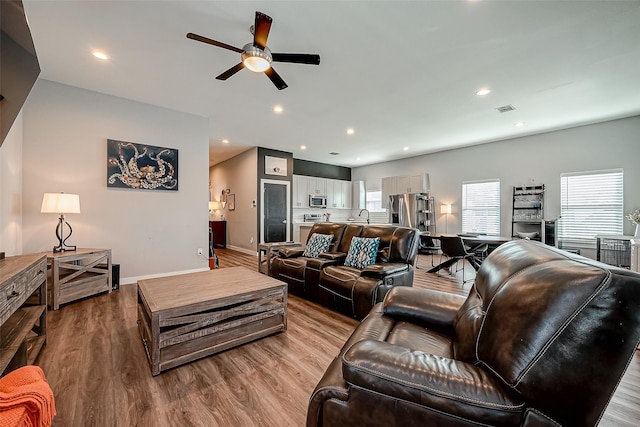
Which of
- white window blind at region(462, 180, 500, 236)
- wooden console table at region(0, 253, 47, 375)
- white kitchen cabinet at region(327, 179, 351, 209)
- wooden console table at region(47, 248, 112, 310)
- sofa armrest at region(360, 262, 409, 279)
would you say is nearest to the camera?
wooden console table at region(0, 253, 47, 375)

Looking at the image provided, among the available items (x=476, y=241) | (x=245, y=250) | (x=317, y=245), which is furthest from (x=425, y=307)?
(x=245, y=250)

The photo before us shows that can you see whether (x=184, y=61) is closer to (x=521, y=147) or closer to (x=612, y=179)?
(x=521, y=147)

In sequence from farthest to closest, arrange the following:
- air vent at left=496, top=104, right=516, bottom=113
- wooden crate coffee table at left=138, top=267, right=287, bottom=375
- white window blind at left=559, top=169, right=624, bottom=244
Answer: white window blind at left=559, top=169, right=624, bottom=244, air vent at left=496, top=104, right=516, bottom=113, wooden crate coffee table at left=138, top=267, right=287, bottom=375

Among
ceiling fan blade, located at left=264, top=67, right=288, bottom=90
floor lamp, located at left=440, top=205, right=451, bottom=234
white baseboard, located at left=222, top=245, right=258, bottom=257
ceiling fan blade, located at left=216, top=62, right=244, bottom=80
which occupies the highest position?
ceiling fan blade, located at left=216, top=62, right=244, bottom=80

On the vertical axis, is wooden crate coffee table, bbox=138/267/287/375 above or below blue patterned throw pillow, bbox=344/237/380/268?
below

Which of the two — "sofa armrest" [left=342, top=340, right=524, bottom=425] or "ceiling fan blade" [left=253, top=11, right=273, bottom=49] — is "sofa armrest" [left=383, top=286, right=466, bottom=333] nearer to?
"sofa armrest" [left=342, top=340, right=524, bottom=425]

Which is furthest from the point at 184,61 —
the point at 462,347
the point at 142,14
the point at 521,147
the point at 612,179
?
the point at 612,179

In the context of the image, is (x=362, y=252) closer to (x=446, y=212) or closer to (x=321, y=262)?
(x=321, y=262)

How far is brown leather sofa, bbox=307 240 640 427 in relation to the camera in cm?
72

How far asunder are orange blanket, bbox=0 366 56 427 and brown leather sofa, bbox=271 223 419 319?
2.20m

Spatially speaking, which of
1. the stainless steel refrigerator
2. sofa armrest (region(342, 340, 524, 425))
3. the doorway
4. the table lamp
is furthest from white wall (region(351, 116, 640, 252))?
the table lamp

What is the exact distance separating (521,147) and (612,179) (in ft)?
5.21

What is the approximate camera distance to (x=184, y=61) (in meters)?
2.87

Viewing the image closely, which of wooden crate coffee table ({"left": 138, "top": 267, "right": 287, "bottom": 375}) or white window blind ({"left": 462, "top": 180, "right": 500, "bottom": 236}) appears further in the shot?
white window blind ({"left": 462, "top": 180, "right": 500, "bottom": 236})
